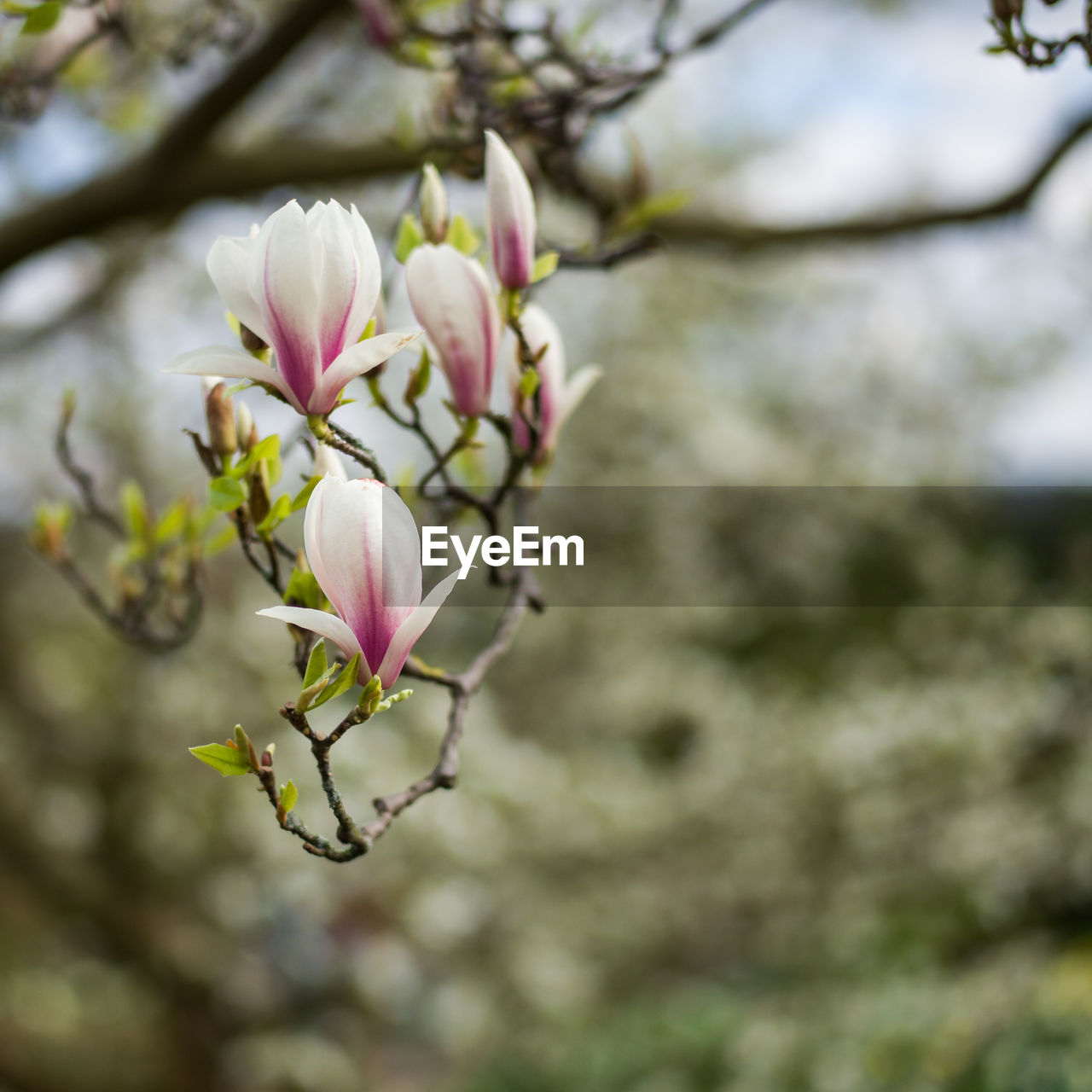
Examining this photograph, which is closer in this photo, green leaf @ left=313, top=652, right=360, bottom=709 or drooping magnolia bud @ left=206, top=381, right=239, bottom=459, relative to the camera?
green leaf @ left=313, top=652, right=360, bottom=709

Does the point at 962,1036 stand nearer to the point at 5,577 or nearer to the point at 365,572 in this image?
the point at 365,572

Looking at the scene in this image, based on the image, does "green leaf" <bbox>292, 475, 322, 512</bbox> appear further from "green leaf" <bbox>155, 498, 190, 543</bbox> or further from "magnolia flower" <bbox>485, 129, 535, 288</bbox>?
"green leaf" <bbox>155, 498, 190, 543</bbox>

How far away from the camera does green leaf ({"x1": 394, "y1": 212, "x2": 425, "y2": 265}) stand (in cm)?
65

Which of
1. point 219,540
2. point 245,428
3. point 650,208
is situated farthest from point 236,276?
point 650,208

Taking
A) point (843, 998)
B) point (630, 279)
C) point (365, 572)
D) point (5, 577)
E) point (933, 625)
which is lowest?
point (843, 998)

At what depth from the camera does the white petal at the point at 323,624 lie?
41 cm

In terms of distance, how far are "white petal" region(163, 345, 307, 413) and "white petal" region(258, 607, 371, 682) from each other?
0.39 ft

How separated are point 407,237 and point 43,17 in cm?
36

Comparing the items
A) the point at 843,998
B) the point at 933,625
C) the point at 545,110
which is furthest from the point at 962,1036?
the point at 545,110

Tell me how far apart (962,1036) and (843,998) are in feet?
1.73

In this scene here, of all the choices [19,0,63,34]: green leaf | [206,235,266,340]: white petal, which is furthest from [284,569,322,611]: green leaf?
[19,0,63,34]: green leaf

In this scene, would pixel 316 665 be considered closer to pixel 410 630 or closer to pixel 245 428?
pixel 410 630

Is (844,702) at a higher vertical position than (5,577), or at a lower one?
lower

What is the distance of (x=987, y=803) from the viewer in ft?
9.62
